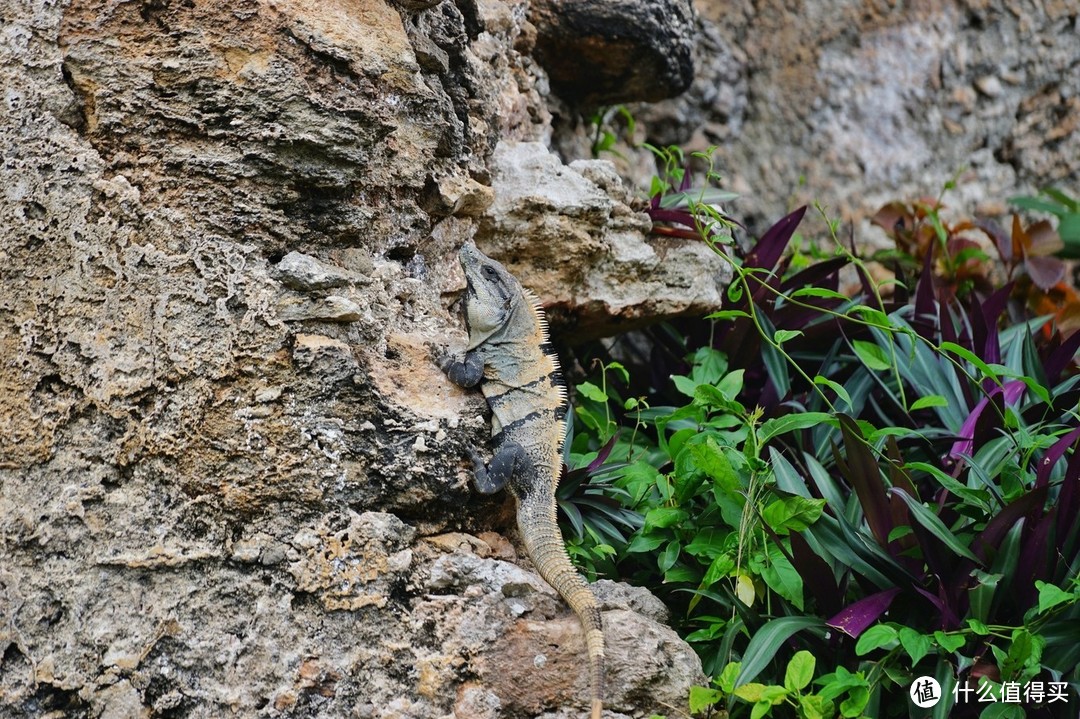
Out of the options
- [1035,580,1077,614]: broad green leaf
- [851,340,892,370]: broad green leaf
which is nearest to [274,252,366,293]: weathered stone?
[851,340,892,370]: broad green leaf

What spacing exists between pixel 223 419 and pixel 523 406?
3.42ft

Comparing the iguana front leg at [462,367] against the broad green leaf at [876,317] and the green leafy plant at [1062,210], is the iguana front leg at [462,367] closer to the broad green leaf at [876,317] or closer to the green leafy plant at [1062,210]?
the broad green leaf at [876,317]

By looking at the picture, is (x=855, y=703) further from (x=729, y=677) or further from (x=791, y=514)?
(x=791, y=514)

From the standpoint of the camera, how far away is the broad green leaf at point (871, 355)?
12.6ft

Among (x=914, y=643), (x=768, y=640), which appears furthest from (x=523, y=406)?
(x=914, y=643)

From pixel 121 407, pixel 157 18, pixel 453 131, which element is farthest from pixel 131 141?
pixel 453 131

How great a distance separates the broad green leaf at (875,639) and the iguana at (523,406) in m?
0.79

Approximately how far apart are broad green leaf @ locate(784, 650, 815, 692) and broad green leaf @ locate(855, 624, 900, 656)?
0.51 feet

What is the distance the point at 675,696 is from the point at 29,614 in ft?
6.40

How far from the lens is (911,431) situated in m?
3.44

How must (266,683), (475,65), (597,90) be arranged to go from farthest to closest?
(597,90), (475,65), (266,683)

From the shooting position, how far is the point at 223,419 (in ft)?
9.35

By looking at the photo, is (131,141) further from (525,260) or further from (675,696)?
(675,696)

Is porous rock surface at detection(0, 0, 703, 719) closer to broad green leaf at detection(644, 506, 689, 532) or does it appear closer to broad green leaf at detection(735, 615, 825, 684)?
broad green leaf at detection(735, 615, 825, 684)
